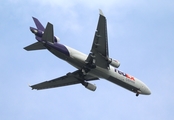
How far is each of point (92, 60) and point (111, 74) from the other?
4534mm

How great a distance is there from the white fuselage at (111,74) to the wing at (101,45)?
1.47 metres

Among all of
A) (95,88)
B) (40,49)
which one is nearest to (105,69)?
(95,88)

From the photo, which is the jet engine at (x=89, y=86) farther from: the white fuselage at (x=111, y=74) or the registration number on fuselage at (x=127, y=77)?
the registration number on fuselage at (x=127, y=77)

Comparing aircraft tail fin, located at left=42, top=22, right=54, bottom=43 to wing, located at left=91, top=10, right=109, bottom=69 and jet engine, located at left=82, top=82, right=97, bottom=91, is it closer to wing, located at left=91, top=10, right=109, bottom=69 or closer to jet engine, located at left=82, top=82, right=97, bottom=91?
wing, located at left=91, top=10, right=109, bottom=69

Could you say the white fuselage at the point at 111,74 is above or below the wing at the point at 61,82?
above

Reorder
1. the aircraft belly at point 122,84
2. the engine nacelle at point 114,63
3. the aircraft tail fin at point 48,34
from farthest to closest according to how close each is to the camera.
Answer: the aircraft belly at point 122,84
the engine nacelle at point 114,63
the aircraft tail fin at point 48,34

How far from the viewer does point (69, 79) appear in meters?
57.7

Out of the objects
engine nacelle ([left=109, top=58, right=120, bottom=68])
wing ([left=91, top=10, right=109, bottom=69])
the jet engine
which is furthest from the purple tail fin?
the jet engine

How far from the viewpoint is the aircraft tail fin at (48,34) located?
44.1 m

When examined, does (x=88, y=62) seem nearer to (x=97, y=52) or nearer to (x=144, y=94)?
(x=97, y=52)

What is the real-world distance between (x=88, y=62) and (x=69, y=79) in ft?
30.1

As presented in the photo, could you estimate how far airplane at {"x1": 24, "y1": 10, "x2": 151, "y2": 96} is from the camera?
45625 millimetres

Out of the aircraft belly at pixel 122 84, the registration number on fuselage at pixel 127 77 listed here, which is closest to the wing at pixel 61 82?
the aircraft belly at pixel 122 84

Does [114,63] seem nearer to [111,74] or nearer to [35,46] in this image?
[111,74]
